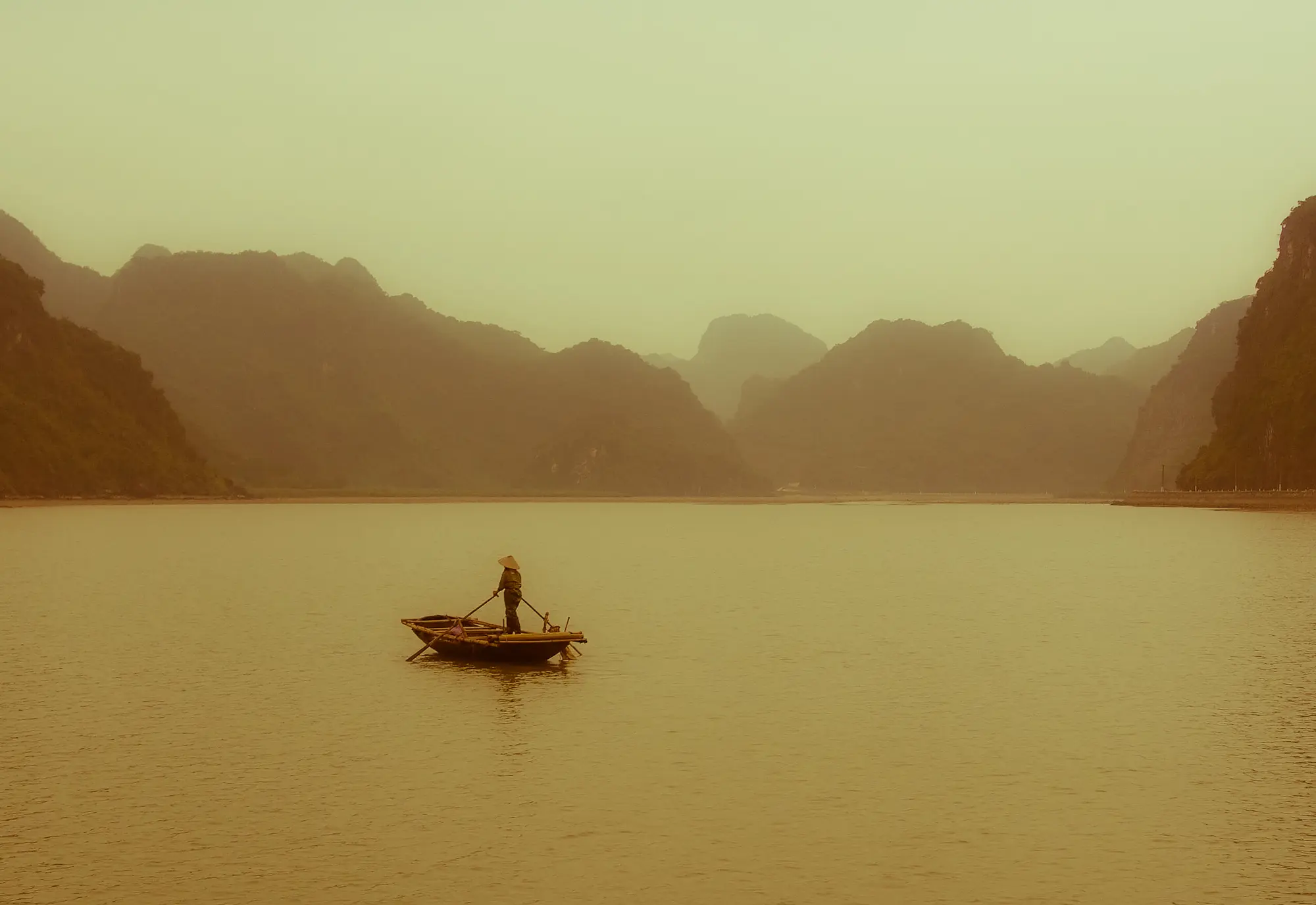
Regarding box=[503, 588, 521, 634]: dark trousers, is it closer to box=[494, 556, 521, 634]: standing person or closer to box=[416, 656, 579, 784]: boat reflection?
box=[494, 556, 521, 634]: standing person

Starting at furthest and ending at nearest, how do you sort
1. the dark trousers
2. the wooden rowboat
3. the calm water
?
the dark trousers → the wooden rowboat → the calm water

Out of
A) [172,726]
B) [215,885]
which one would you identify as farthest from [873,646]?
[215,885]

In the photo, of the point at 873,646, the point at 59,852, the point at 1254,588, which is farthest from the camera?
the point at 1254,588

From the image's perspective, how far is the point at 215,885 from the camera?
20922 millimetres

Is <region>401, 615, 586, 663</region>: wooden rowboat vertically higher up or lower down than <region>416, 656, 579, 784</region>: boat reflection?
higher up

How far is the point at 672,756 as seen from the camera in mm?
31469

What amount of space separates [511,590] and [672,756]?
641 inches

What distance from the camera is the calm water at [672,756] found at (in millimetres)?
21750

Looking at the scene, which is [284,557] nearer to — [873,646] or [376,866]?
[873,646]

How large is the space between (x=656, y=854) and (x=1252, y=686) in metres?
27.3

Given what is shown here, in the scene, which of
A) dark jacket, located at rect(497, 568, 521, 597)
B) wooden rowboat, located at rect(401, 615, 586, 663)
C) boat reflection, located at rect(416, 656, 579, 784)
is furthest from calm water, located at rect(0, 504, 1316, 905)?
dark jacket, located at rect(497, 568, 521, 597)

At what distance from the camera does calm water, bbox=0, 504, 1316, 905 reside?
71.4 feet

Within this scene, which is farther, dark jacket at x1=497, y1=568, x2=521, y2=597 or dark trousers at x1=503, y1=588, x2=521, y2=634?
dark trousers at x1=503, y1=588, x2=521, y2=634

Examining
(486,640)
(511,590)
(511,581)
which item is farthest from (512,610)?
(486,640)
